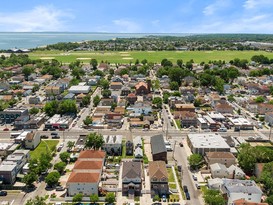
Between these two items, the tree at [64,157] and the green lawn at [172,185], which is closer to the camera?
the green lawn at [172,185]

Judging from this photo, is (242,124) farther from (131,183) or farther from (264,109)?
(131,183)

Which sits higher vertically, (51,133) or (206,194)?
(206,194)

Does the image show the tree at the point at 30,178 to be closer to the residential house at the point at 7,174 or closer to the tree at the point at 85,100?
the residential house at the point at 7,174

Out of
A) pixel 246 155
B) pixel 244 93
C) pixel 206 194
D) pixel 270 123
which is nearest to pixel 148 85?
pixel 244 93

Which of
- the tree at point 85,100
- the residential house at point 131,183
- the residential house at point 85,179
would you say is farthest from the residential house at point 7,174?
the tree at point 85,100

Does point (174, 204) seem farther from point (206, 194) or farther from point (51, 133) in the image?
point (51, 133)

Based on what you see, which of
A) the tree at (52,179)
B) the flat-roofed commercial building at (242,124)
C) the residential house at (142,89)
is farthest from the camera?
the residential house at (142,89)

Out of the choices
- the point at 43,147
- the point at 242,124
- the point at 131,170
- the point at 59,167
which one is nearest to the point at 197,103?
the point at 242,124
